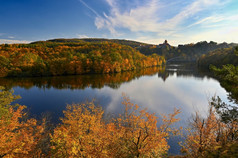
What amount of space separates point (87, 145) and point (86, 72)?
267 feet

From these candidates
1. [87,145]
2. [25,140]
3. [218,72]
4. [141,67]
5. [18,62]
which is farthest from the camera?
[141,67]

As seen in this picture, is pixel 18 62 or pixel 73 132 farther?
pixel 18 62

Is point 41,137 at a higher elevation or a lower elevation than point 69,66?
lower

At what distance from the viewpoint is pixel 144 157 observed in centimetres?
1448

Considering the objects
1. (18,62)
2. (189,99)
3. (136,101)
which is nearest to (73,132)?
(136,101)

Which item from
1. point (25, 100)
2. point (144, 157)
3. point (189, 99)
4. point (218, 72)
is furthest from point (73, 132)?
point (189, 99)

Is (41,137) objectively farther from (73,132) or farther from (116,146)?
(116,146)

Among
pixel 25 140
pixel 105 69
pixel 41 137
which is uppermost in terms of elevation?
pixel 105 69

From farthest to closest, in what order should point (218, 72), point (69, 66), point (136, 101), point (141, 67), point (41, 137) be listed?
point (141, 67) → point (69, 66) → point (136, 101) → point (41, 137) → point (218, 72)

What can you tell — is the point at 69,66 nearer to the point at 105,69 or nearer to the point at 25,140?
the point at 105,69

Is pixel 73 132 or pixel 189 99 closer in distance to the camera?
pixel 73 132

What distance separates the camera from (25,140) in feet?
57.2

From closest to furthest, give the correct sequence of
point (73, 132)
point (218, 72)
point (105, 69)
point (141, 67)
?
point (218, 72) < point (73, 132) < point (105, 69) < point (141, 67)

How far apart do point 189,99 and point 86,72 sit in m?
70.9
